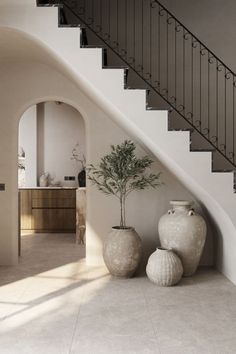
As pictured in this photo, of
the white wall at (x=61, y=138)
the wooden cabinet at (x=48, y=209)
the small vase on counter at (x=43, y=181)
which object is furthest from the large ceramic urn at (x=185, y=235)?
the white wall at (x=61, y=138)

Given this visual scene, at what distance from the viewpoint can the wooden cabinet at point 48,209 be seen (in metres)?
9.03

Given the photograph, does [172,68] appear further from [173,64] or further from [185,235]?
[185,235]

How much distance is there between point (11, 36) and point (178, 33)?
2.87 m

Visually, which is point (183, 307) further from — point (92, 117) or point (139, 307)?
point (92, 117)

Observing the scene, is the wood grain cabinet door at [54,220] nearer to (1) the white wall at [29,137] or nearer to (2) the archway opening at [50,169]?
(2) the archway opening at [50,169]

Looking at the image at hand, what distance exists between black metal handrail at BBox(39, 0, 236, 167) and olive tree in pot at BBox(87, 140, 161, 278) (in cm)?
122

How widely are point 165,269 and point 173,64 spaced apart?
3.35 metres

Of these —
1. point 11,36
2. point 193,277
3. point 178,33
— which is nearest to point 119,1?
point 178,33

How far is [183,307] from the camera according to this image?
4109mm

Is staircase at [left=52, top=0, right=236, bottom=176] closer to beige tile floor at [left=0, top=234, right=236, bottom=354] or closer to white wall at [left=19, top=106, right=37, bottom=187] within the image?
beige tile floor at [left=0, top=234, right=236, bottom=354]

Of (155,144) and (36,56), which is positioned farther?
(36,56)

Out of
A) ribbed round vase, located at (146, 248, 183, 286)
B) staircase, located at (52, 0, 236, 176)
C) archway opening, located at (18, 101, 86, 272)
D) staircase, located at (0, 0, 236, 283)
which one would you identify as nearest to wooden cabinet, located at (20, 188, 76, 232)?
archway opening, located at (18, 101, 86, 272)

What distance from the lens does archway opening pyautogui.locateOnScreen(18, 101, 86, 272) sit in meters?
9.05

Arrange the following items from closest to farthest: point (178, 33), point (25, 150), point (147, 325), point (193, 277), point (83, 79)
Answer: point (147, 325) < point (83, 79) < point (193, 277) < point (178, 33) < point (25, 150)
